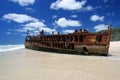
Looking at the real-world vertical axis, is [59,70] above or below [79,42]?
below

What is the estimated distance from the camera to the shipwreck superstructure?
1612 cm

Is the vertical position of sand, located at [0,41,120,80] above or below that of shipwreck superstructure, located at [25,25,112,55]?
below

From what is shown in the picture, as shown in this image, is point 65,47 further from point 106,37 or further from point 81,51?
point 106,37

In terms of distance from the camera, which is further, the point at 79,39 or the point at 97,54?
the point at 79,39

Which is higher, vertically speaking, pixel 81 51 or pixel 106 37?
pixel 106 37

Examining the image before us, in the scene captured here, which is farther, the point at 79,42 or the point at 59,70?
the point at 79,42

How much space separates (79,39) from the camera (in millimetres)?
18047

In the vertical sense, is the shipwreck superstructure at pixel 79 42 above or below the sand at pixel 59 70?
above

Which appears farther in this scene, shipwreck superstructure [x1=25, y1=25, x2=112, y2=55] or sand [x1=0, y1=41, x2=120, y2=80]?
shipwreck superstructure [x1=25, y1=25, x2=112, y2=55]

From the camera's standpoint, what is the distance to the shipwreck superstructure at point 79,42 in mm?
16125

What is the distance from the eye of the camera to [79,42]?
17.8 meters

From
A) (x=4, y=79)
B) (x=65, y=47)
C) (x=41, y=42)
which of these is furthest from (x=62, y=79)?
(x=41, y=42)

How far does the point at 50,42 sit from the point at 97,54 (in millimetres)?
7959

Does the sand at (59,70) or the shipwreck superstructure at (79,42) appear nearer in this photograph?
the sand at (59,70)
